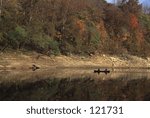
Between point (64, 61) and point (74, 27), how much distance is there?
16.2 meters

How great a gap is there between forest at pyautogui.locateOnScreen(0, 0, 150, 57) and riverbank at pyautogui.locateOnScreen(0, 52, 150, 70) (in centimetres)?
210

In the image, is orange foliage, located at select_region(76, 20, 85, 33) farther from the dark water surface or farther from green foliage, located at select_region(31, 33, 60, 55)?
the dark water surface

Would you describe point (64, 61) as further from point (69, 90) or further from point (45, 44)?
point (69, 90)

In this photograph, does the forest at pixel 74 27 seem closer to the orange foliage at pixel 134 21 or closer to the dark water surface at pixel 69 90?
the orange foliage at pixel 134 21

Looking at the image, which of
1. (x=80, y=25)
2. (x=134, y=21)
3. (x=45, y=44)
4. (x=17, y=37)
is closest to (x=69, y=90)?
(x=17, y=37)

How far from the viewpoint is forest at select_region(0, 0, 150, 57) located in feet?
261

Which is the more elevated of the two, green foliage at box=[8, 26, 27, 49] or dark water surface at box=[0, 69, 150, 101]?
green foliage at box=[8, 26, 27, 49]

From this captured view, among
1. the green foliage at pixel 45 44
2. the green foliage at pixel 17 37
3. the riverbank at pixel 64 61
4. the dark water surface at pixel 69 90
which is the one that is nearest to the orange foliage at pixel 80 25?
the riverbank at pixel 64 61

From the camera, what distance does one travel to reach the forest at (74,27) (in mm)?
79438

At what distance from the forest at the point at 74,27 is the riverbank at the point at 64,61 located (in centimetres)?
210

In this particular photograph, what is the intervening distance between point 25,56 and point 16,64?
16.9 ft

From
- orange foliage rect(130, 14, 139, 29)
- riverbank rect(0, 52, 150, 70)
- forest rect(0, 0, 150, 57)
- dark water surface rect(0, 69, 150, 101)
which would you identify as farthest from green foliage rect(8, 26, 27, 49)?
orange foliage rect(130, 14, 139, 29)

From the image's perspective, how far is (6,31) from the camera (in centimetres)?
7719

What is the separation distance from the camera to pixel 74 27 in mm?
94500
